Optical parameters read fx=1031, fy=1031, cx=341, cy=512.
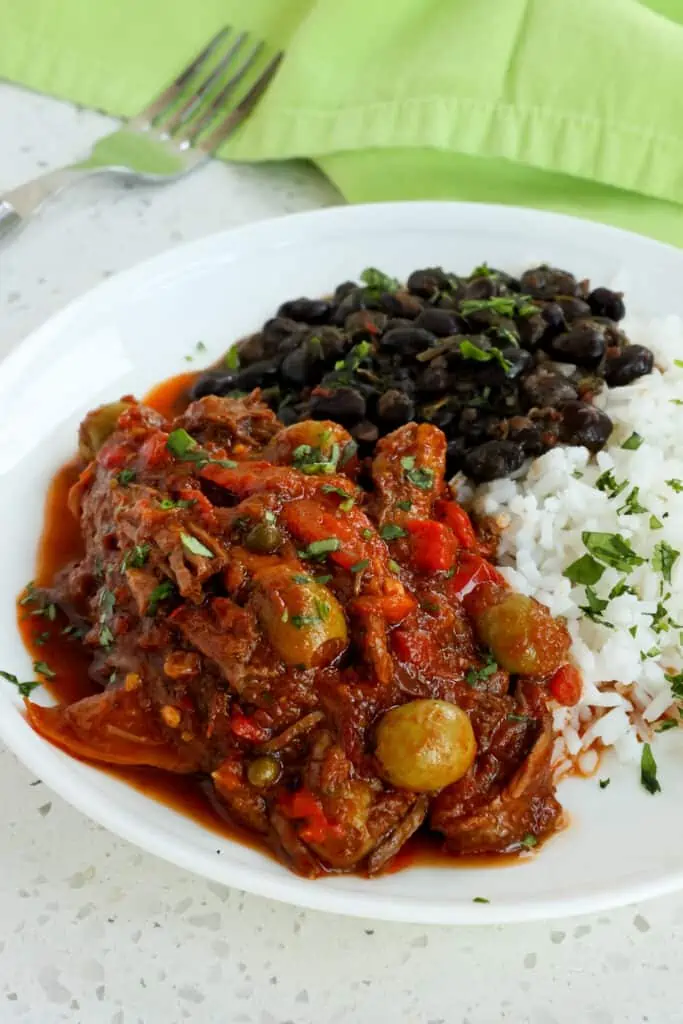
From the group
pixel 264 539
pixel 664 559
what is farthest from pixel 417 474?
pixel 664 559

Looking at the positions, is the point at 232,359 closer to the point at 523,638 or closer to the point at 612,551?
the point at 612,551

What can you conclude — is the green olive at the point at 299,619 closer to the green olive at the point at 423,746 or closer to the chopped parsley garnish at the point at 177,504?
the green olive at the point at 423,746

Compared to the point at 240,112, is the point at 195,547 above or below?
below

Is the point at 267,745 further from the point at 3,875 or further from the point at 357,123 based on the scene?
the point at 357,123

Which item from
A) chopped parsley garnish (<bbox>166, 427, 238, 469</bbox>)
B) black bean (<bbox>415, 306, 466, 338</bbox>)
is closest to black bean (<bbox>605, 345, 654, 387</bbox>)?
black bean (<bbox>415, 306, 466, 338</bbox>)

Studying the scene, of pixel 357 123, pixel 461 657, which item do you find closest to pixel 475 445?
pixel 461 657

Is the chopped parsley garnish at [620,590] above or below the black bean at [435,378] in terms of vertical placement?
below

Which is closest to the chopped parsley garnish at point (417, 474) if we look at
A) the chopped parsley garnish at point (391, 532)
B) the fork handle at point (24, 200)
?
the chopped parsley garnish at point (391, 532)
